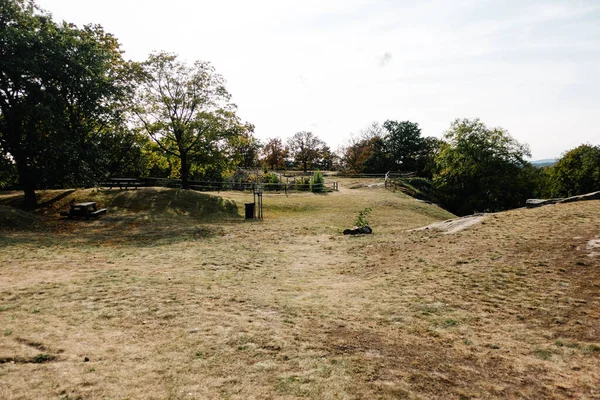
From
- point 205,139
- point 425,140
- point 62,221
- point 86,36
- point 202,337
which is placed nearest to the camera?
point 202,337

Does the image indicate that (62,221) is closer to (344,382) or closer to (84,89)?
(84,89)

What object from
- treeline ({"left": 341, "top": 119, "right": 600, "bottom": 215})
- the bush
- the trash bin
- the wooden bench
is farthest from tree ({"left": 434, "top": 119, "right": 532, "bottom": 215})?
the wooden bench

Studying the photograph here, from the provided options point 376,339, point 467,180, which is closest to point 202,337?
point 376,339

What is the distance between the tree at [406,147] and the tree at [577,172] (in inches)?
911

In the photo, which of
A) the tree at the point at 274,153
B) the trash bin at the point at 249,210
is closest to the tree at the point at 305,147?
the tree at the point at 274,153

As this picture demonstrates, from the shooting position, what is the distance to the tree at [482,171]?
4059 cm

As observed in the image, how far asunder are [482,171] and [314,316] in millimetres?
42497

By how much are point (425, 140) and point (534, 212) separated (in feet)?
202

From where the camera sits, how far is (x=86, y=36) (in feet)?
73.7

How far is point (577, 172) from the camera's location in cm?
4728

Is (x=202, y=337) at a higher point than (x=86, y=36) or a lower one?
lower

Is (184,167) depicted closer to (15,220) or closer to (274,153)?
(15,220)

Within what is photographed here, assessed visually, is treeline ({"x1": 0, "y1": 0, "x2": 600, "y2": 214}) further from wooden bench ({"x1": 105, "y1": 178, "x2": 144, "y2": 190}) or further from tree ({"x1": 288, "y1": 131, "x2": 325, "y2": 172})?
tree ({"x1": 288, "y1": 131, "x2": 325, "y2": 172})

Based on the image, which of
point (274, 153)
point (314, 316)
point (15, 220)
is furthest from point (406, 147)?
point (314, 316)
